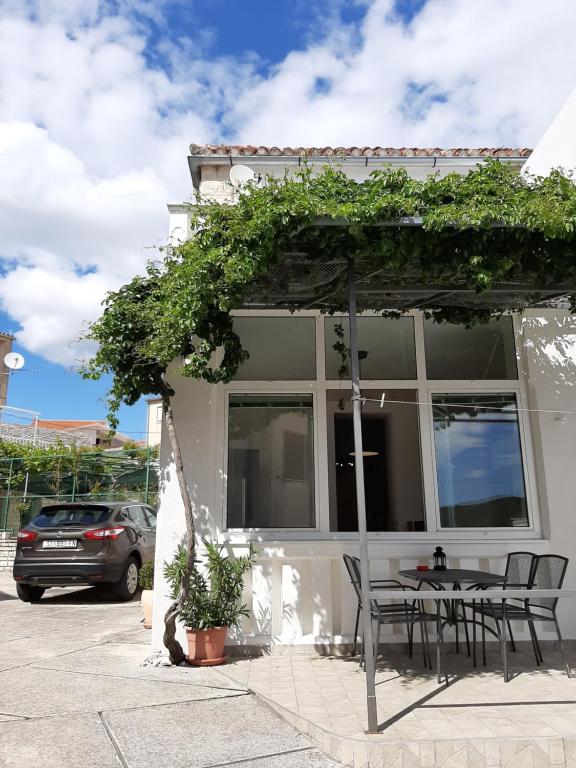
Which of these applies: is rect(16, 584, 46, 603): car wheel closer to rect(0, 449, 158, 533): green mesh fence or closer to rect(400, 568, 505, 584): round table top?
rect(0, 449, 158, 533): green mesh fence

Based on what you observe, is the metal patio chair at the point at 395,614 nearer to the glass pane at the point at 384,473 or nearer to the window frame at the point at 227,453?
the glass pane at the point at 384,473

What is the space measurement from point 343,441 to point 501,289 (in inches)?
96.9

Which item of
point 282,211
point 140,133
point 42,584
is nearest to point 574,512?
point 282,211

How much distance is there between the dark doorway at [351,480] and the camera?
582cm

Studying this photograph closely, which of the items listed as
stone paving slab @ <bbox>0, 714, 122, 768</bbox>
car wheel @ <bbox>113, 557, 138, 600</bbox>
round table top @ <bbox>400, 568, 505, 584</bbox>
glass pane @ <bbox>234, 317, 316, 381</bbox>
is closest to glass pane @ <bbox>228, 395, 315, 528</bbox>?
glass pane @ <bbox>234, 317, 316, 381</bbox>

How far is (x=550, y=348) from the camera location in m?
5.91

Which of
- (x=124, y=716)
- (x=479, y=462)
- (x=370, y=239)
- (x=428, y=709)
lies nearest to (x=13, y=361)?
(x=479, y=462)

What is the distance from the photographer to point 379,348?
620cm

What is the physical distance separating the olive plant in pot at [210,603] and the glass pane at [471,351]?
Answer: 287cm

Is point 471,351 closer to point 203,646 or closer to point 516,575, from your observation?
point 516,575

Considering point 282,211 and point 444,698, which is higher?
point 282,211

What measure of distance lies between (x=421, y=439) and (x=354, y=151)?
5128 mm

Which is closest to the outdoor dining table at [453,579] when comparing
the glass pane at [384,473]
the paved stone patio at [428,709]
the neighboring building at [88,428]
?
the paved stone patio at [428,709]

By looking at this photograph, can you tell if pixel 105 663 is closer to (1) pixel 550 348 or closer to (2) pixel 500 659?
(2) pixel 500 659
